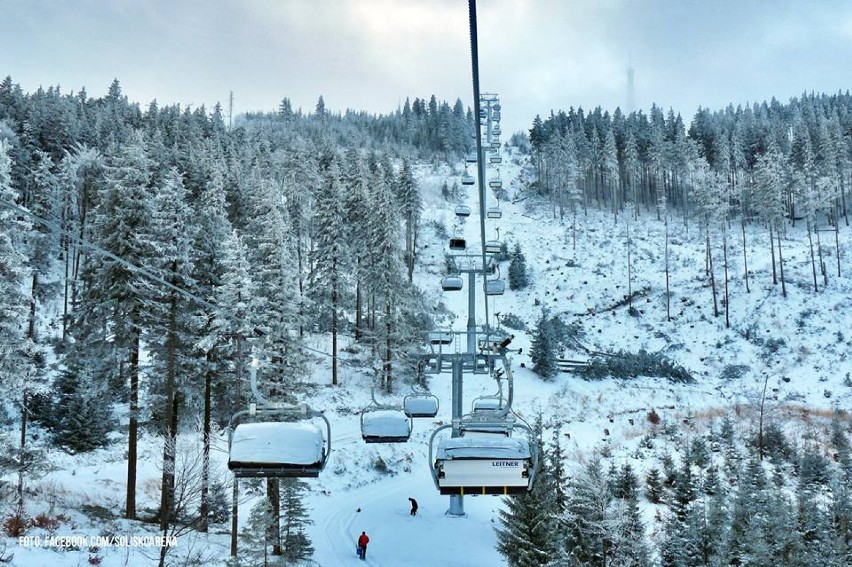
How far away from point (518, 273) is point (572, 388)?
26.3 meters

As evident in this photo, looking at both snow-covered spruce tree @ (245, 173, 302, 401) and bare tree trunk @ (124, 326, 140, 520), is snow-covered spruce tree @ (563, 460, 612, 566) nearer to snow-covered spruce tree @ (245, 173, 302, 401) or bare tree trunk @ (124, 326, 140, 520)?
snow-covered spruce tree @ (245, 173, 302, 401)

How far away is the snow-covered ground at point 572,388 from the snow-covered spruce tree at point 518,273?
134 cm

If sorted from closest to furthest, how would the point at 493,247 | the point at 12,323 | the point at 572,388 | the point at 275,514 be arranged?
the point at 12,323
the point at 275,514
the point at 493,247
the point at 572,388

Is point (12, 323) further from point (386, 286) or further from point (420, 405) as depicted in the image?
point (386, 286)

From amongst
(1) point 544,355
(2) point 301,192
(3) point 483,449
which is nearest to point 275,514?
(3) point 483,449

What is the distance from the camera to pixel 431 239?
8431 centimetres

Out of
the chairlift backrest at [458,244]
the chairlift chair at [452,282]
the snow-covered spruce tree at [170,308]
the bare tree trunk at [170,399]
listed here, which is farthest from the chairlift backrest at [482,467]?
the snow-covered spruce tree at [170,308]

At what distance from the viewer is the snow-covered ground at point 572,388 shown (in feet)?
78.2

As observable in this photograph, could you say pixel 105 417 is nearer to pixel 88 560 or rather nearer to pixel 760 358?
pixel 88 560

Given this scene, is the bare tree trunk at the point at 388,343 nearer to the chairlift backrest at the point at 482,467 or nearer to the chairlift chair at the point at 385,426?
the chairlift chair at the point at 385,426

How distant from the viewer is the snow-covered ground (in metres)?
23.8

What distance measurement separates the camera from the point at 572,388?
4666 cm

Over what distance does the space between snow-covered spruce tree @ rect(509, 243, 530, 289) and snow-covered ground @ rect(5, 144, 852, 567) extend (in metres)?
1.34

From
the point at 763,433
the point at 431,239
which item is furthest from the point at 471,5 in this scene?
the point at 431,239
